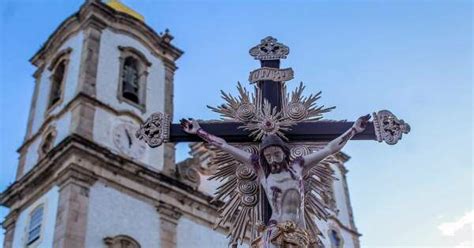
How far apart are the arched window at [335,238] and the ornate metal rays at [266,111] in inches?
580

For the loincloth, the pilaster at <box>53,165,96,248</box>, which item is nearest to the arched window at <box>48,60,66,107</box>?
the pilaster at <box>53,165,96,248</box>

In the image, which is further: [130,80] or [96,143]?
[130,80]

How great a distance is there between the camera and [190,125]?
16.1 ft

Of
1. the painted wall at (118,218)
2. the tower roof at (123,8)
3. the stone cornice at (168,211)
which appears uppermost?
the tower roof at (123,8)

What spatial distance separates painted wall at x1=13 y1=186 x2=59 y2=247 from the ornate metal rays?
30.3 ft

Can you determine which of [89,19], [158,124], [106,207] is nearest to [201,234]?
[106,207]

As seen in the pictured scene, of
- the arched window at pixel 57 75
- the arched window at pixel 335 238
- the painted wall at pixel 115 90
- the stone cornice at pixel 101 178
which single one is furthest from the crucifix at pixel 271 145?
the arched window at pixel 335 238

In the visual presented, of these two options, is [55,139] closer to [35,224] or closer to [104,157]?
[104,157]

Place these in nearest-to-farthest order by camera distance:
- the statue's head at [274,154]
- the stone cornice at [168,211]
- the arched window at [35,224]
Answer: the statue's head at [274,154], the arched window at [35,224], the stone cornice at [168,211]

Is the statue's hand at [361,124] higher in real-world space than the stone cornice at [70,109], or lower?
lower

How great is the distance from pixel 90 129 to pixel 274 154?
1132cm

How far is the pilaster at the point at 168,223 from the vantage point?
1491 cm

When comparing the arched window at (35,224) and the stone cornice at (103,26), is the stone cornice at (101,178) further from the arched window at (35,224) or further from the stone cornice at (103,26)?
the stone cornice at (103,26)

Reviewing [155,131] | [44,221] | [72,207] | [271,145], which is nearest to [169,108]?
[44,221]
